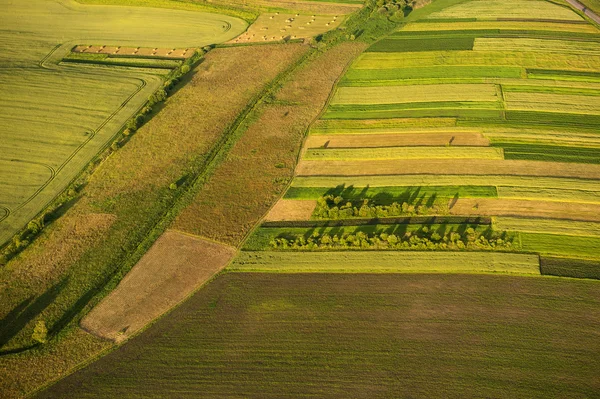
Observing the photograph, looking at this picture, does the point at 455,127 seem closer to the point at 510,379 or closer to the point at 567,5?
the point at 510,379

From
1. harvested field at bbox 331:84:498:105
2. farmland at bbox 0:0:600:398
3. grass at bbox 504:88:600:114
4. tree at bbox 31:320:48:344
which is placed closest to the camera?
farmland at bbox 0:0:600:398

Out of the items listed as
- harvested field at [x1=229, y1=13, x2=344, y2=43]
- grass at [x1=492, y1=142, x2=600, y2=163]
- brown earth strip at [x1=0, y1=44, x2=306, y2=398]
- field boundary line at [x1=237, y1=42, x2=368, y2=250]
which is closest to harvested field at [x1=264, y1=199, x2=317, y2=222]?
field boundary line at [x1=237, y1=42, x2=368, y2=250]

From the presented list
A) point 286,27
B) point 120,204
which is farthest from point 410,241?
point 286,27

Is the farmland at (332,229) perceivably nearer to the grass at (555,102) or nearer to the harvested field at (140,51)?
the grass at (555,102)

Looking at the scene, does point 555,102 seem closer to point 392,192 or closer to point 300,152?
point 392,192

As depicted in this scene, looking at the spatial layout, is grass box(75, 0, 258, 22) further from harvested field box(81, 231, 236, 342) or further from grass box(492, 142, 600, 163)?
harvested field box(81, 231, 236, 342)
